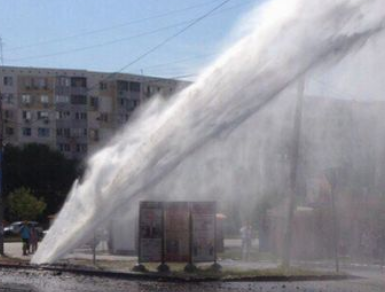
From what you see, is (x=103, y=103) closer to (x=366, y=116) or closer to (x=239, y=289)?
(x=366, y=116)

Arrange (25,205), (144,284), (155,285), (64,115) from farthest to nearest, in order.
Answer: (64,115)
(25,205)
(144,284)
(155,285)

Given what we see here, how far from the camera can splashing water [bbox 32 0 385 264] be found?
64.7 feet

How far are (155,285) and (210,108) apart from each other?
5355mm

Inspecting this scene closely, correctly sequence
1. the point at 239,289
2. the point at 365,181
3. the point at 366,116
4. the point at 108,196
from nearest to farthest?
the point at 239,289 < the point at 108,196 < the point at 366,116 < the point at 365,181

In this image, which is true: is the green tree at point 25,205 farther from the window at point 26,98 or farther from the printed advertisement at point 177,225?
the printed advertisement at point 177,225

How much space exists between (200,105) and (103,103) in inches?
3938

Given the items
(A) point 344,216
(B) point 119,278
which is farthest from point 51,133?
(B) point 119,278

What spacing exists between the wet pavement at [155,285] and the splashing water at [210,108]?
3730 millimetres

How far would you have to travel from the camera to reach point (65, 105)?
390 feet

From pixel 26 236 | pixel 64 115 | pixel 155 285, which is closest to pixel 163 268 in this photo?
pixel 155 285

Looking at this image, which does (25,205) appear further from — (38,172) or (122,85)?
(122,85)

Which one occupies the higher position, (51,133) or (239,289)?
(51,133)

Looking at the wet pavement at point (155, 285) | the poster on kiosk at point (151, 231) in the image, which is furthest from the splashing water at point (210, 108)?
the wet pavement at point (155, 285)

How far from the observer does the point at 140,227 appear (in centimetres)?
2838
